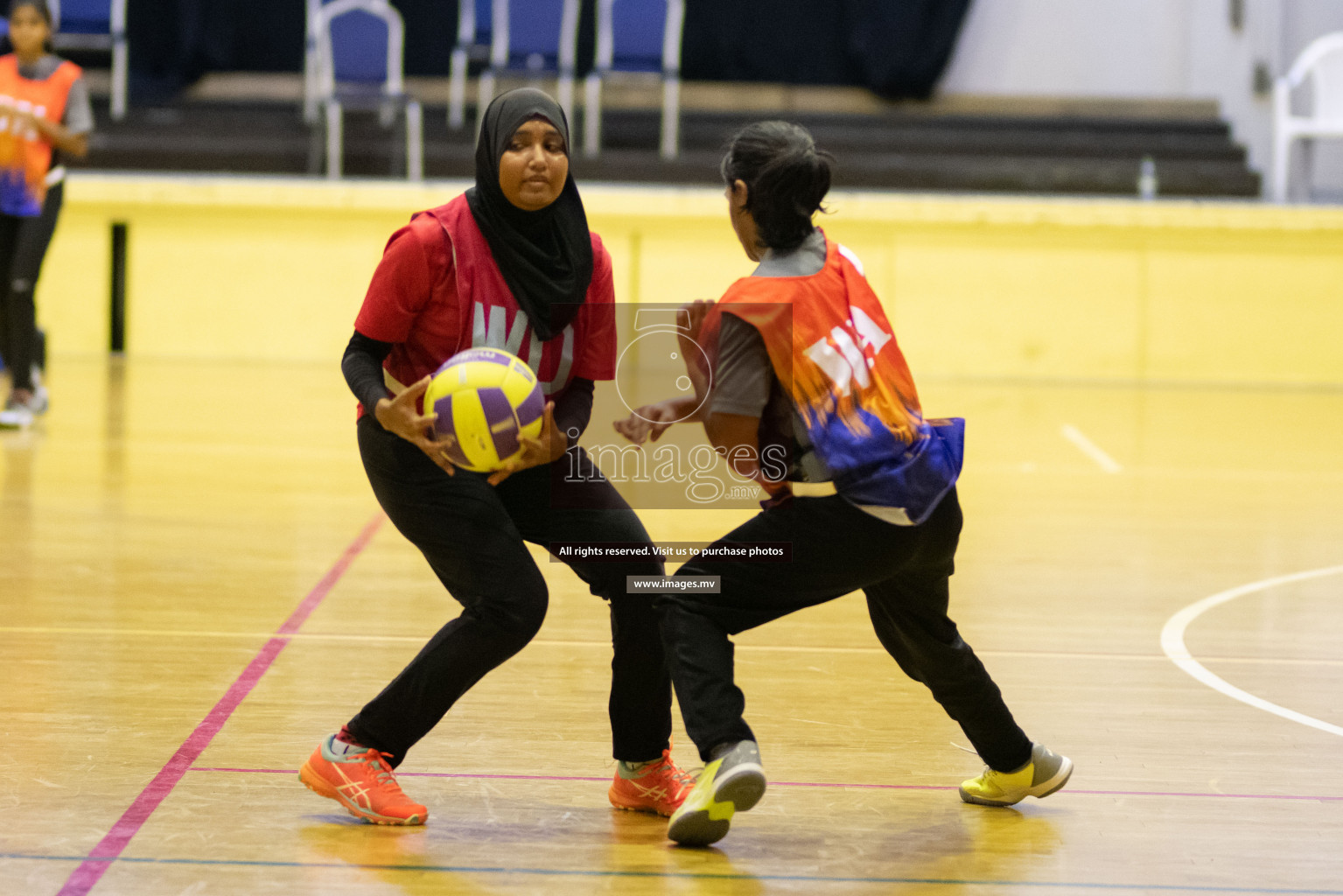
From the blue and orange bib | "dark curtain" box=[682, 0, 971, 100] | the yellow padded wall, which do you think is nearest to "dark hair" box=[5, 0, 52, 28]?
the yellow padded wall

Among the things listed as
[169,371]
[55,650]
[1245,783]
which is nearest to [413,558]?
[55,650]

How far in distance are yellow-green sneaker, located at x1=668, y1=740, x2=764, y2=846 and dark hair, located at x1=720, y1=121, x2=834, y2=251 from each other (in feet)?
2.66

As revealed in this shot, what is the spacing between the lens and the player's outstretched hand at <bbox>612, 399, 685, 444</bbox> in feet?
7.80

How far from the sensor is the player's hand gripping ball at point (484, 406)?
2.40 metres

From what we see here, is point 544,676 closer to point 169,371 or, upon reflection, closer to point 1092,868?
point 1092,868

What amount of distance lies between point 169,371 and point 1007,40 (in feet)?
24.0

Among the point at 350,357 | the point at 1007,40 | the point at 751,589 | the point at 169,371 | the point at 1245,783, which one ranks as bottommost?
the point at 169,371

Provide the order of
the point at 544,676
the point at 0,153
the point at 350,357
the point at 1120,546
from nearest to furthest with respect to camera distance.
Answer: the point at 350,357 < the point at 544,676 < the point at 1120,546 < the point at 0,153

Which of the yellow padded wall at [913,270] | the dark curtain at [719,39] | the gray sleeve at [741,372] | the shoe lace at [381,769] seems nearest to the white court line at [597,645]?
the shoe lace at [381,769]

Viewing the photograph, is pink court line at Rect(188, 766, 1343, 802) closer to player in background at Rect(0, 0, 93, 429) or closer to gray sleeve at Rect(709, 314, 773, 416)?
gray sleeve at Rect(709, 314, 773, 416)

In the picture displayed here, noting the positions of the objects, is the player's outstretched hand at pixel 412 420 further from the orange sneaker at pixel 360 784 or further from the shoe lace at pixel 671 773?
the shoe lace at pixel 671 773

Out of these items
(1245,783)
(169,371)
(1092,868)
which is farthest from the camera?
(169,371)

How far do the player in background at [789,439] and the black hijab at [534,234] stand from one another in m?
0.26

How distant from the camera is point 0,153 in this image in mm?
6418
